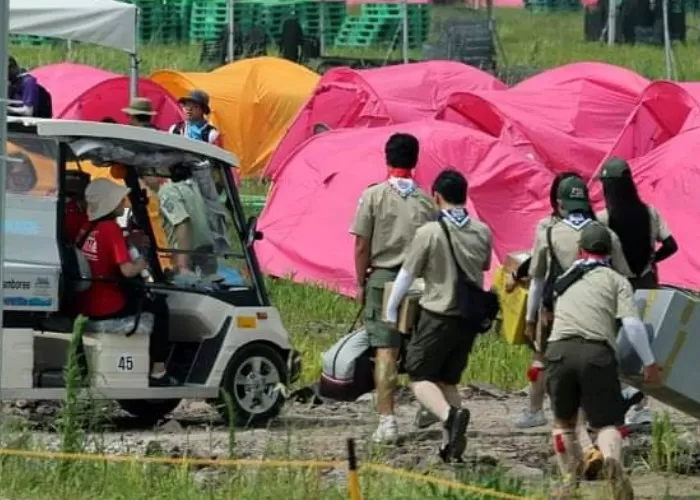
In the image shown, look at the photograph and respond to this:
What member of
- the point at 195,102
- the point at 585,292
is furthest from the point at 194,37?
the point at 585,292

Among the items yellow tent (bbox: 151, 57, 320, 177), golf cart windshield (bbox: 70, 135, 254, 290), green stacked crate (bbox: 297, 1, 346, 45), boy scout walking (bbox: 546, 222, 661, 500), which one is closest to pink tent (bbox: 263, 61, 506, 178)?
yellow tent (bbox: 151, 57, 320, 177)

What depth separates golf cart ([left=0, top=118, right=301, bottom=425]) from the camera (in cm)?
1144

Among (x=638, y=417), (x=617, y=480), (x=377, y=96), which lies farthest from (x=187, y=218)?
(x=377, y=96)

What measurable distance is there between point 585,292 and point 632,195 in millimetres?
1989

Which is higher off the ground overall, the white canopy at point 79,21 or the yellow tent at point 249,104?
the white canopy at point 79,21

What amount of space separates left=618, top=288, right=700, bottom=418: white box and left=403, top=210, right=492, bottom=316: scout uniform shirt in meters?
1.17

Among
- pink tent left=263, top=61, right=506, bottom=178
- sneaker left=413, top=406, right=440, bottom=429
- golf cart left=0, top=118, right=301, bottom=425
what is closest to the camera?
golf cart left=0, top=118, right=301, bottom=425

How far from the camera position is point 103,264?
11.7 metres

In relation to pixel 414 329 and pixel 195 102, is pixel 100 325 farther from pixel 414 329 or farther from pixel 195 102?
pixel 195 102

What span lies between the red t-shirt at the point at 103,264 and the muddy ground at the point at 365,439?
0.69 m

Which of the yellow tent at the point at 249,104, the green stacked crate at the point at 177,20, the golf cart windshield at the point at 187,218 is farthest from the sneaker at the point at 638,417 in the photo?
the green stacked crate at the point at 177,20

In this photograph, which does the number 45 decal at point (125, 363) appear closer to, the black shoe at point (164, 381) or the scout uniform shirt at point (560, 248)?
the black shoe at point (164, 381)

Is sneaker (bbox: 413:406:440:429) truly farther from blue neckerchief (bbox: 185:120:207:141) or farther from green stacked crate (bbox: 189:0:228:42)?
green stacked crate (bbox: 189:0:228:42)

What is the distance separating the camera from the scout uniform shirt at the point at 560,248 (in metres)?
11.1
